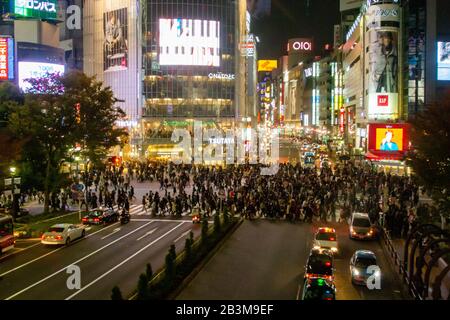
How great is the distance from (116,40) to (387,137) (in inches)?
1860

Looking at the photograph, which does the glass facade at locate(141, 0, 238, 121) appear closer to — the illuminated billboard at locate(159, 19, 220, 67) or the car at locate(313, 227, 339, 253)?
the illuminated billboard at locate(159, 19, 220, 67)

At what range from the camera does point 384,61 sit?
6475 cm

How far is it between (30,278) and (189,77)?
65.5 m

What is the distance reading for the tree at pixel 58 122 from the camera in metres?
31.0

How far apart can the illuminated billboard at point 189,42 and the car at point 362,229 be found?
192 feet

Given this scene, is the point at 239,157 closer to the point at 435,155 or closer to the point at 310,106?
the point at 435,155

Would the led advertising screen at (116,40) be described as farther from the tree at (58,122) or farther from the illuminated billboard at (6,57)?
the tree at (58,122)

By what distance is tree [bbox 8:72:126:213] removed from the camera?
102 feet

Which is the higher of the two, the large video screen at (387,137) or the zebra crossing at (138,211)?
the large video screen at (387,137)

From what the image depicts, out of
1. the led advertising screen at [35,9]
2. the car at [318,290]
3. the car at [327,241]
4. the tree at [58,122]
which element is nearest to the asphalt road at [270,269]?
the car at [327,241]

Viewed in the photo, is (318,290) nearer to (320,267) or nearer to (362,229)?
(320,267)

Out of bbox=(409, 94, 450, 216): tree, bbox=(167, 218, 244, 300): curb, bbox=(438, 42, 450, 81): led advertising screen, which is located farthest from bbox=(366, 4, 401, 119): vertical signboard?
bbox=(409, 94, 450, 216): tree

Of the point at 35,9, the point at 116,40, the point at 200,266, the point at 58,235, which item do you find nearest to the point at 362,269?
the point at 200,266

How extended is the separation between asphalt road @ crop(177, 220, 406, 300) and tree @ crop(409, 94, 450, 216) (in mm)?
3260
